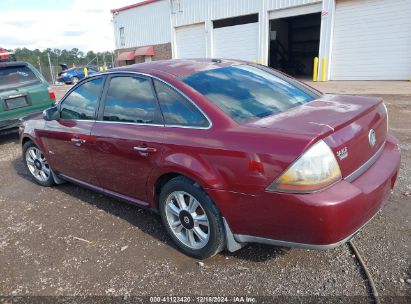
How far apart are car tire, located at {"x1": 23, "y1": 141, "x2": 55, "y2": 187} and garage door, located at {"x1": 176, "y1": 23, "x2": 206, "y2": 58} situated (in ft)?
60.3

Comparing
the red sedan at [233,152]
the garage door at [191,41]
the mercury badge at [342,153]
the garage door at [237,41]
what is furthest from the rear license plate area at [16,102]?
the garage door at [191,41]

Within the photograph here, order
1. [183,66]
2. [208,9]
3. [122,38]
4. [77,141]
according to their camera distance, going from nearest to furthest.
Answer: [183,66], [77,141], [208,9], [122,38]

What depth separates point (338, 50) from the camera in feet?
53.7

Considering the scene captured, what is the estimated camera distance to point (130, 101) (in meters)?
3.32

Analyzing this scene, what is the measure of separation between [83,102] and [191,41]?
20.2 metres

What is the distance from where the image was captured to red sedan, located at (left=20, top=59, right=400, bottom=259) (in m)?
2.23

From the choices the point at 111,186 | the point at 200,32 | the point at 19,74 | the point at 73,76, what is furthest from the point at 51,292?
the point at 73,76

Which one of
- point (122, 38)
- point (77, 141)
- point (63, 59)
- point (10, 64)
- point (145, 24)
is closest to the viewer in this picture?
point (77, 141)

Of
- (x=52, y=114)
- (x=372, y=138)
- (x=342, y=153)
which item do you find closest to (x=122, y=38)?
(x=52, y=114)

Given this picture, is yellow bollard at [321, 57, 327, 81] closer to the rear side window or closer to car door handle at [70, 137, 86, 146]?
car door handle at [70, 137, 86, 146]

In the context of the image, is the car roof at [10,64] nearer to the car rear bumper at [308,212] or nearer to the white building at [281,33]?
the car rear bumper at [308,212]

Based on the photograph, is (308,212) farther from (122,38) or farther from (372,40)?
(122,38)

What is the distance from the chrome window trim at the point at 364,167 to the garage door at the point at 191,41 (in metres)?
20.4

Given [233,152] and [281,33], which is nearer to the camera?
[233,152]
